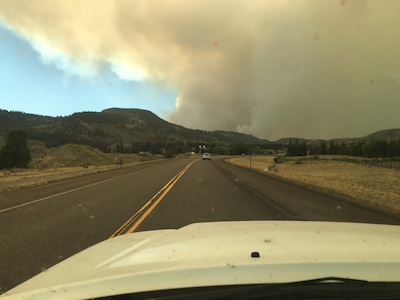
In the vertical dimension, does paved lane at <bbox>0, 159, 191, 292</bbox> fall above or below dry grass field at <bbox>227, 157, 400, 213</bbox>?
above

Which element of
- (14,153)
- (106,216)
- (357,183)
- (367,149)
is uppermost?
(367,149)

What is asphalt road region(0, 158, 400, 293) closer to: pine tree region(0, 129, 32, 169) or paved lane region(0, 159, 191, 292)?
paved lane region(0, 159, 191, 292)

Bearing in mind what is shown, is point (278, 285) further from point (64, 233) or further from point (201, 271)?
point (64, 233)

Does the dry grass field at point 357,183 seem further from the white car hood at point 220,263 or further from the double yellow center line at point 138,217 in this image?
the white car hood at point 220,263

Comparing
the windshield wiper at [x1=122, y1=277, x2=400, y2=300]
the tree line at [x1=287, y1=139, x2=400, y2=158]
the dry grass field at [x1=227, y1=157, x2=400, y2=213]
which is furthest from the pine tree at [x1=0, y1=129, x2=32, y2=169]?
the tree line at [x1=287, y1=139, x2=400, y2=158]

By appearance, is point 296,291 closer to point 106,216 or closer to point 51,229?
point 51,229

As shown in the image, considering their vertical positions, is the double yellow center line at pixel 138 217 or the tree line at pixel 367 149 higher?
the tree line at pixel 367 149

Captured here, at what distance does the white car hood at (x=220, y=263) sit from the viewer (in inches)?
95.9

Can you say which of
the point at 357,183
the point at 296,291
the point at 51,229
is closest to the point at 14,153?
the point at 357,183

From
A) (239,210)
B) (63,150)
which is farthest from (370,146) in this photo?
(239,210)

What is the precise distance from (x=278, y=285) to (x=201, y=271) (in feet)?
1.61

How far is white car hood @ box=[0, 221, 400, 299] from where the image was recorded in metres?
2.44

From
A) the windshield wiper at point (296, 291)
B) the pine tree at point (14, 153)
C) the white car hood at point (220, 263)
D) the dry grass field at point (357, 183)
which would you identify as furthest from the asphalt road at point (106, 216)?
the pine tree at point (14, 153)

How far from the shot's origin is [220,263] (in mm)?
2662
